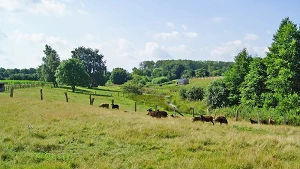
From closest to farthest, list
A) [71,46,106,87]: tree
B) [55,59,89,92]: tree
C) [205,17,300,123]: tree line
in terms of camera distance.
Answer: [205,17,300,123]: tree line → [55,59,89,92]: tree → [71,46,106,87]: tree

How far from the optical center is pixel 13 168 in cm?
922

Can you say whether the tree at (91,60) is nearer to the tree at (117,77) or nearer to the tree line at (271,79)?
the tree at (117,77)

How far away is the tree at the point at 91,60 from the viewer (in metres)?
136

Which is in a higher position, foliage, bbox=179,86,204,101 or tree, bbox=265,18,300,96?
tree, bbox=265,18,300,96

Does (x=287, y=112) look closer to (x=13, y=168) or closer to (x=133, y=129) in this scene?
(x=133, y=129)

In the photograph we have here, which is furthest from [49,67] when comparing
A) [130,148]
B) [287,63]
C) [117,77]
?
[130,148]

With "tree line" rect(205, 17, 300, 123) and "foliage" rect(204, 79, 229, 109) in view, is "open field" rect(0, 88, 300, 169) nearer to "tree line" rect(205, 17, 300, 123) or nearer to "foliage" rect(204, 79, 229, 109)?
"tree line" rect(205, 17, 300, 123)

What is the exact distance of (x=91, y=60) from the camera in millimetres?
139625

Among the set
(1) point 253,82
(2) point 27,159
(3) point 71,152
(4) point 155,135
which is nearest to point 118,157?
(3) point 71,152

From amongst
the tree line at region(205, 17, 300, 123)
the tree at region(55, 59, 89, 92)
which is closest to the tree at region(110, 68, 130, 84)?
the tree at region(55, 59, 89, 92)

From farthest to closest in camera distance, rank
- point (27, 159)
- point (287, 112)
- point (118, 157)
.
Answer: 1. point (287, 112)
2. point (118, 157)
3. point (27, 159)

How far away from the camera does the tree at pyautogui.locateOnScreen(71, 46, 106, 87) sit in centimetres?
13650

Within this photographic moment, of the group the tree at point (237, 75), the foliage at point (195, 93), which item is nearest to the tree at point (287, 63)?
the tree at point (237, 75)

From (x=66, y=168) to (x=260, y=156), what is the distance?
25.6 ft
